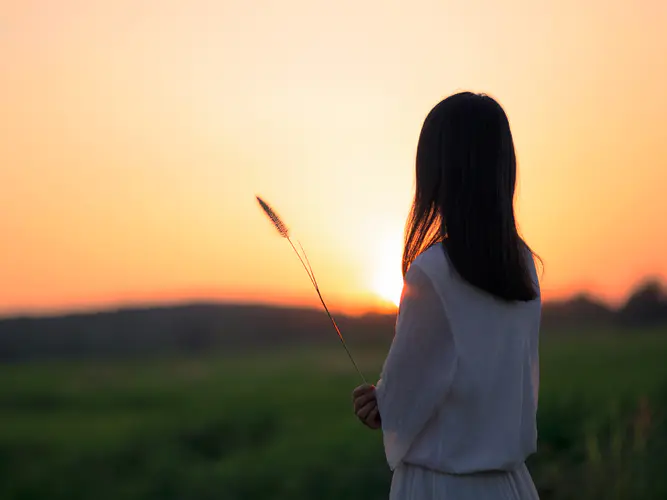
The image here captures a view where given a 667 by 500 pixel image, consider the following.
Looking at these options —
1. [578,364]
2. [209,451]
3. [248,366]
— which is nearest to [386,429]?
[209,451]

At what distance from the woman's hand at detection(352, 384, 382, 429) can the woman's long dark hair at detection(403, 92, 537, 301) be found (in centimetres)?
35

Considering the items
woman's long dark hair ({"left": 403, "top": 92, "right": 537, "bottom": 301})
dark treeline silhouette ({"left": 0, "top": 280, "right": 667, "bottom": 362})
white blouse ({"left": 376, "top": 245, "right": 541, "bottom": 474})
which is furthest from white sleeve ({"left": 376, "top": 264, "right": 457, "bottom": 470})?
dark treeline silhouette ({"left": 0, "top": 280, "right": 667, "bottom": 362})

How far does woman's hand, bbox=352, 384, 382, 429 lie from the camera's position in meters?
2.12

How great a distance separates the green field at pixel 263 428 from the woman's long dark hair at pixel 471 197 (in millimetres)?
3917

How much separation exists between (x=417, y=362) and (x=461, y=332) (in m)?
0.12

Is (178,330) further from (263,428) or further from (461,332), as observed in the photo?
(461,332)

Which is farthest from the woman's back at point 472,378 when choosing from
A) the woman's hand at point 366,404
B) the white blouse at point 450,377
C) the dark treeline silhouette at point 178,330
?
the dark treeline silhouette at point 178,330

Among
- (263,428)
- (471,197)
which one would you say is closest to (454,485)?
(471,197)

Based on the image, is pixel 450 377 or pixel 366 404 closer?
pixel 450 377

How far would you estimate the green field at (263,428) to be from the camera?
688 centimetres

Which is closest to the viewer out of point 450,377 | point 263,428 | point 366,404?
point 450,377

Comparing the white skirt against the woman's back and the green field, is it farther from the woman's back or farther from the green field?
the green field

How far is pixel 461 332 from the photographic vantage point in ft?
6.62

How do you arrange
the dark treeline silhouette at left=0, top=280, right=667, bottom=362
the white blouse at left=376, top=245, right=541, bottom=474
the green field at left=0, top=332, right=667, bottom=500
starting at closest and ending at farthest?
the white blouse at left=376, top=245, right=541, bottom=474 → the green field at left=0, top=332, right=667, bottom=500 → the dark treeline silhouette at left=0, top=280, right=667, bottom=362
